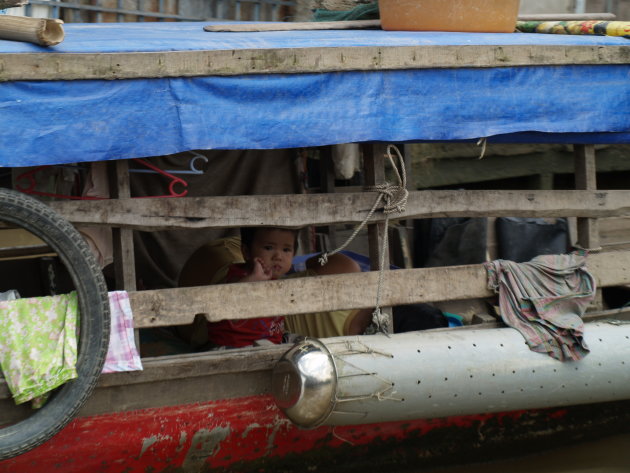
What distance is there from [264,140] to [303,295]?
0.74 m

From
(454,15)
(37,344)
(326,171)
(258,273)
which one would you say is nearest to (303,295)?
(258,273)

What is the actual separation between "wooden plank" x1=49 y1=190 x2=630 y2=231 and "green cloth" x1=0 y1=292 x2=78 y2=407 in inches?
15.7

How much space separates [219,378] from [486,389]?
124 cm

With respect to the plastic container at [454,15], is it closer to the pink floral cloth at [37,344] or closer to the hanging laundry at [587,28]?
the hanging laundry at [587,28]

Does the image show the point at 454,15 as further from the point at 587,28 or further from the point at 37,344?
the point at 37,344

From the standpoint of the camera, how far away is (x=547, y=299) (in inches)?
163

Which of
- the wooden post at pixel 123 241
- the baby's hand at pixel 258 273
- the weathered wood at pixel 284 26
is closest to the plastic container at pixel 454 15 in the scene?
the weathered wood at pixel 284 26

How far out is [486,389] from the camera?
3.87 m

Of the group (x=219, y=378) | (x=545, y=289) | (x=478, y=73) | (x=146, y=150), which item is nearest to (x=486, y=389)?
(x=545, y=289)

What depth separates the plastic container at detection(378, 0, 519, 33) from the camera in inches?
179

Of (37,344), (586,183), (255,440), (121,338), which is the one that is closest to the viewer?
(37,344)

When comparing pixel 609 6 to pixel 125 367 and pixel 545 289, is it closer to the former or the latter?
pixel 545 289

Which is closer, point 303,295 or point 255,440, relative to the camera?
point 303,295

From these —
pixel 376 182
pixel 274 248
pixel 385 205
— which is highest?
pixel 376 182
